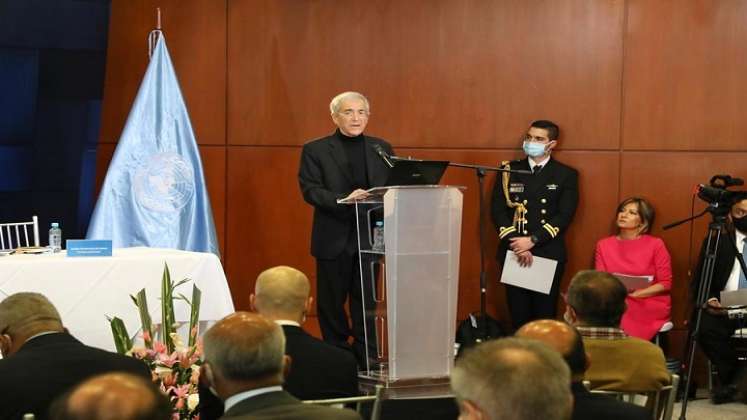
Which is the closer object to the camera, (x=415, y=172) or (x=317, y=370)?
(x=317, y=370)

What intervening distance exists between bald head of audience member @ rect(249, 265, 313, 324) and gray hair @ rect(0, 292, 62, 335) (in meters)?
0.65

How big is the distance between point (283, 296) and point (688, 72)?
4.53m

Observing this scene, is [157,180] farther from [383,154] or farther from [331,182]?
[383,154]

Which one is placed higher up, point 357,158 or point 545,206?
point 357,158

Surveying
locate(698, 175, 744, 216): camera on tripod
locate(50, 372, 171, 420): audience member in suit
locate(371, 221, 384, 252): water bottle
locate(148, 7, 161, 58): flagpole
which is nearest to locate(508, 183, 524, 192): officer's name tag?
locate(698, 175, 744, 216): camera on tripod

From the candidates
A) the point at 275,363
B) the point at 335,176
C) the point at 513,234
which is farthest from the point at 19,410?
the point at 513,234

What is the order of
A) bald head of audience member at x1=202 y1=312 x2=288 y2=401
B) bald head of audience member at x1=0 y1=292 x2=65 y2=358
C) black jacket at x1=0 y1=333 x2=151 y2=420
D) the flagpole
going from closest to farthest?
bald head of audience member at x1=202 y1=312 x2=288 y2=401 < black jacket at x1=0 y1=333 x2=151 y2=420 < bald head of audience member at x1=0 y1=292 x2=65 y2=358 < the flagpole

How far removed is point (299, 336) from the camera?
3.16 metres

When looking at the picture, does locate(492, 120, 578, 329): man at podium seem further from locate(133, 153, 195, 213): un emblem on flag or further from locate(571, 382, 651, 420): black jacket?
locate(571, 382, 651, 420): black jacket

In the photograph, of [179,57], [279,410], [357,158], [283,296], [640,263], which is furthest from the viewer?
[179,57]

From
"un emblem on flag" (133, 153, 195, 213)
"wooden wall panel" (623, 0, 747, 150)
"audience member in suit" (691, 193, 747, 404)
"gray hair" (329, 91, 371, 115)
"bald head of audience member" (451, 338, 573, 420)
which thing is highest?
"wooden wall panel" (623, 0, 747, 150)

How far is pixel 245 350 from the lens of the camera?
7.66ft

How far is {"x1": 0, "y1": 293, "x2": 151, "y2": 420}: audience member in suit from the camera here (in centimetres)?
256

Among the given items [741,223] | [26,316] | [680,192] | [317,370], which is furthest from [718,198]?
[26,316]
